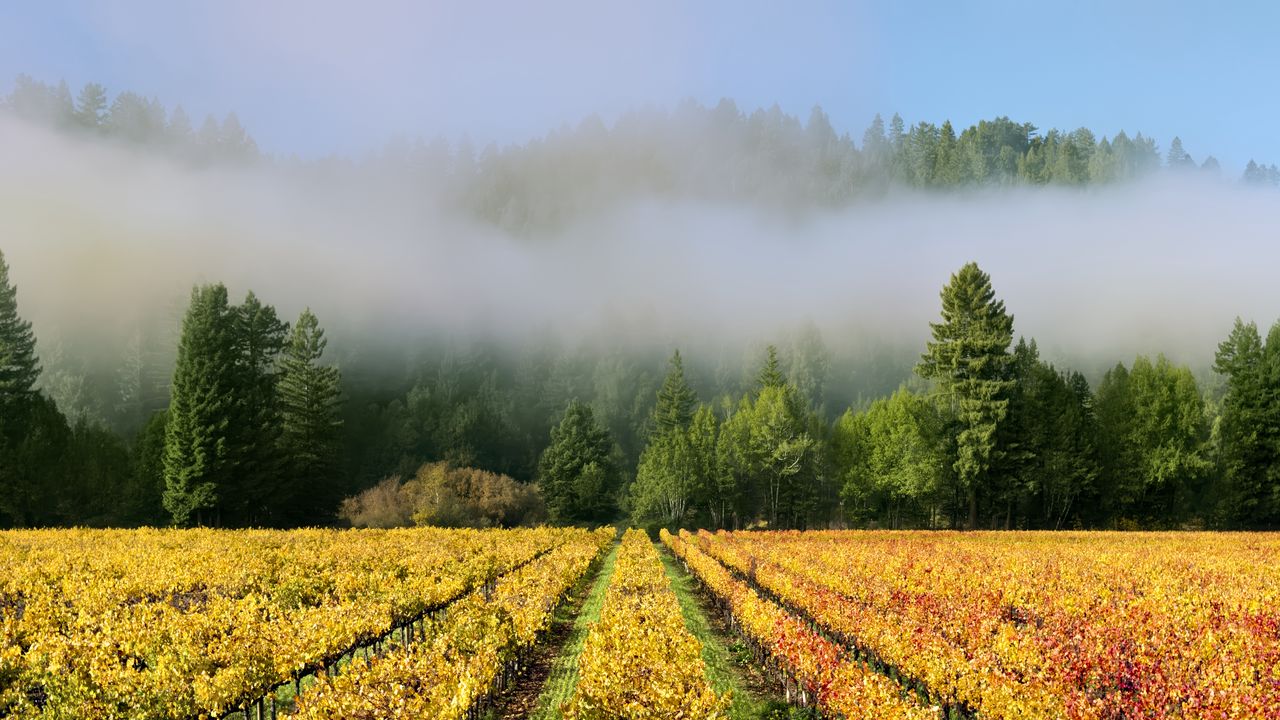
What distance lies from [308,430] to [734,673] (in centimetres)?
5868

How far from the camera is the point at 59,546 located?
30312 millimetres

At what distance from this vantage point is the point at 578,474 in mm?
81438

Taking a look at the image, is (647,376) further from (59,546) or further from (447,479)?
(59,546)

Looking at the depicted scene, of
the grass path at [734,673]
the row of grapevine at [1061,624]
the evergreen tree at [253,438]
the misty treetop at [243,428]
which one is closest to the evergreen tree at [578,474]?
the misty treetop at [243,428]

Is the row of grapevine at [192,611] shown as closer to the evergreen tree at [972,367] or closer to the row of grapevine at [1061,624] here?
the row of grapevine at [1061,624]

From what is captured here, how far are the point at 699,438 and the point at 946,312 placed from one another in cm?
3080

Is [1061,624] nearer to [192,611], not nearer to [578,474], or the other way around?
[192,611]

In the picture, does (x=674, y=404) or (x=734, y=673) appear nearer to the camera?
(x=734, y=673)

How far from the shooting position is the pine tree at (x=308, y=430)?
61375 mm

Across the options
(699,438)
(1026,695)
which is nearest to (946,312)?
(699,438)

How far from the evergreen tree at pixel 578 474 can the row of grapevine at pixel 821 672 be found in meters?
60.8

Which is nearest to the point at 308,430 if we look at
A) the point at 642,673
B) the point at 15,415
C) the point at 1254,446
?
the point at 15,415

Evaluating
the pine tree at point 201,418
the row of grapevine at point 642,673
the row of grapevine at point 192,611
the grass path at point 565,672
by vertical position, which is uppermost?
the pine tree at point 201,418

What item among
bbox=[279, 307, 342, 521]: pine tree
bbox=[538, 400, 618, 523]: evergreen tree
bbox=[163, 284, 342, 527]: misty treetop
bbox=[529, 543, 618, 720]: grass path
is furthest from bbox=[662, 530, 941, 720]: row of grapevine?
bbox=[538, 400, 618, 523]: evergreen tree
